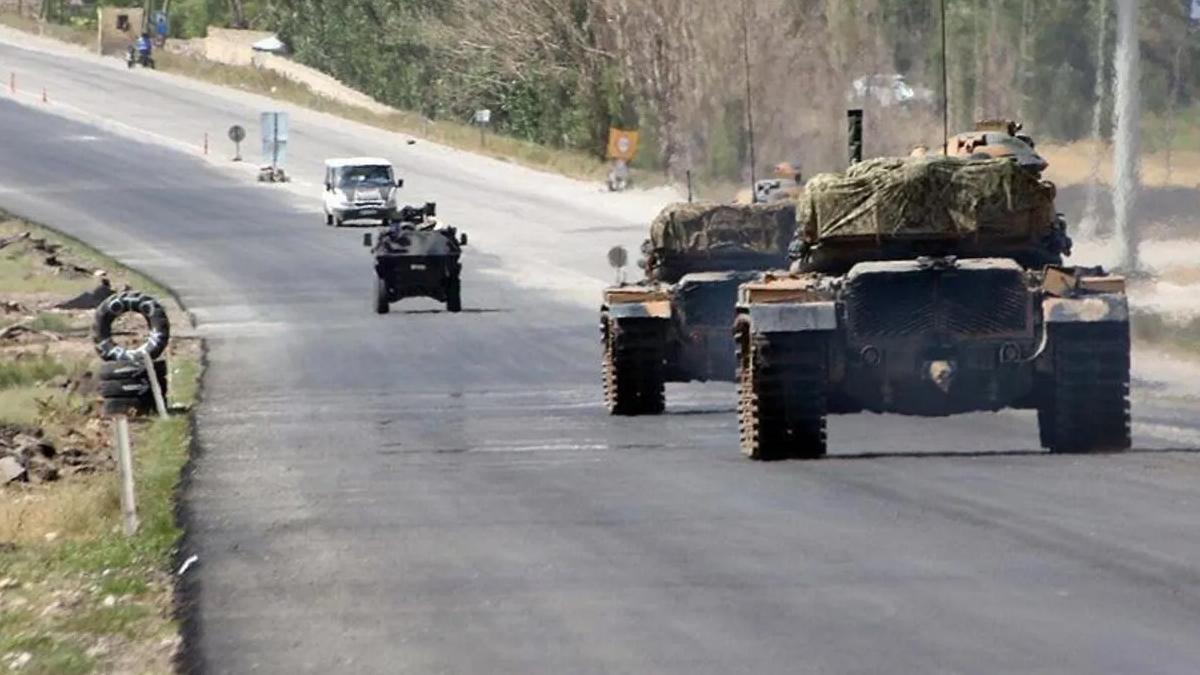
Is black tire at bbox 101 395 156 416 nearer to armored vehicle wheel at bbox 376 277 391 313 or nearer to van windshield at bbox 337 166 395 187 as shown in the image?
armored vehicle wheel at bbox 376 277 391 313

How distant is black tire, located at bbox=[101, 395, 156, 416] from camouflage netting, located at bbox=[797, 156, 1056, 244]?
9.80m

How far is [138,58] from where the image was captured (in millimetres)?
109688

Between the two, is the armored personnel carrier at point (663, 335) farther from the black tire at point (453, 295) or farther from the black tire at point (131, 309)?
the black tire at point (453, 295)

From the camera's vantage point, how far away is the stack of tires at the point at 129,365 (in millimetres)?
28953

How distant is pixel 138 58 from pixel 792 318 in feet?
303

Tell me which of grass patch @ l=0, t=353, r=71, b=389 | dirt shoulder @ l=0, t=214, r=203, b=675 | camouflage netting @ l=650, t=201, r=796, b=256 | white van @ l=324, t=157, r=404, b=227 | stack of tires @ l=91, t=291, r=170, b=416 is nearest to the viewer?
dirt shoulder @ l=0, t=214, r=203, b=675

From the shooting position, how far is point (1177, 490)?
17609 millimetres

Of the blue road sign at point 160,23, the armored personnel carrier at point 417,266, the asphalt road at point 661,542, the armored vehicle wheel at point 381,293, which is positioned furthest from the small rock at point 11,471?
the blue road sign at point 160,23

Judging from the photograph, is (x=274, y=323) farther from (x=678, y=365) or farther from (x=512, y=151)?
(x=512, y=151)

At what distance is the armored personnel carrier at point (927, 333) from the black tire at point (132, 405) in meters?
9.76

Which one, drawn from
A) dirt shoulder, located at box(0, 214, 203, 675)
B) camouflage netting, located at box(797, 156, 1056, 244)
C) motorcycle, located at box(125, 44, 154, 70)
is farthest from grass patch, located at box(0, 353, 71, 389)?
motorcycle, located at box(125, 44, 154, 70)

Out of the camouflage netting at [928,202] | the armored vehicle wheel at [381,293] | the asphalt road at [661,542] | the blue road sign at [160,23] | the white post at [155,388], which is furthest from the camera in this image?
the blue road sign at [160,23]

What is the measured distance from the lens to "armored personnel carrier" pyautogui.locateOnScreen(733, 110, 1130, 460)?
20.3 m

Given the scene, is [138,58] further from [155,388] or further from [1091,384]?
[1091,384]
